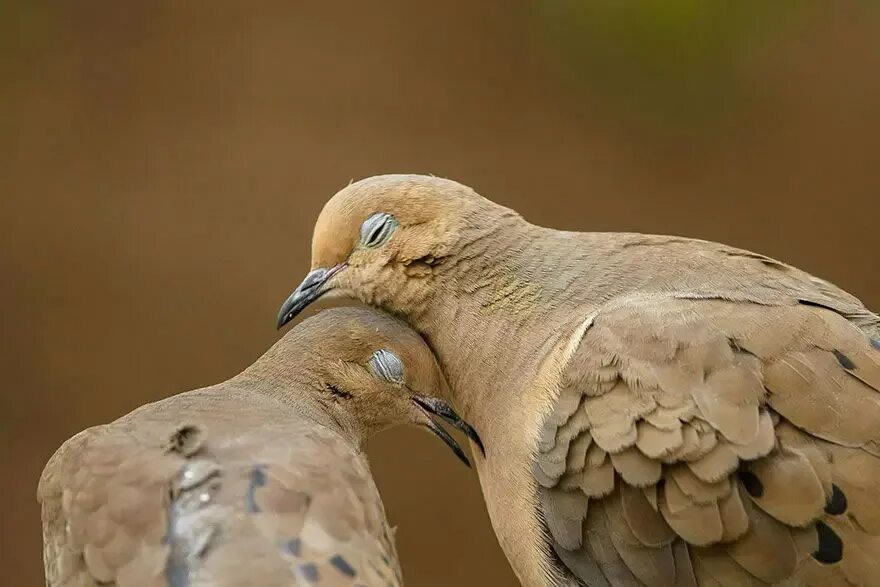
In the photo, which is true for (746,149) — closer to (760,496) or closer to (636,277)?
(636,277)

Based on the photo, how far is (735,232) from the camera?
3.50m

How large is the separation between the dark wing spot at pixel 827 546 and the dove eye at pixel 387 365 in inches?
28.0

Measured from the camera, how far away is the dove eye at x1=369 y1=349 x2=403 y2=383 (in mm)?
1880

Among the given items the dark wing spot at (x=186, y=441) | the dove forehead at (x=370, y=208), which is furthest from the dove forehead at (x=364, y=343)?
the dark wing spot at (x=186, y=441)

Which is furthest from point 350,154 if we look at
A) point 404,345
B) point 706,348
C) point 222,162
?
point 706,348

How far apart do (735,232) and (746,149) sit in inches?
10.0

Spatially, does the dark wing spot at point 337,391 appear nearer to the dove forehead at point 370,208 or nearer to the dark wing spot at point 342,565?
the dove forehead at point 370,208

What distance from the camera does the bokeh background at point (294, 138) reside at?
10.8 ft

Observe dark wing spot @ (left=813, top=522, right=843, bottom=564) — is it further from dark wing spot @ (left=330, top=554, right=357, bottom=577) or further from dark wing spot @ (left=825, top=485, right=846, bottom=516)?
dark wing spot @ (left=330, top=554, right=357, bottom=577)

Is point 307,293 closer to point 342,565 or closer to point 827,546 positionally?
point 342,565

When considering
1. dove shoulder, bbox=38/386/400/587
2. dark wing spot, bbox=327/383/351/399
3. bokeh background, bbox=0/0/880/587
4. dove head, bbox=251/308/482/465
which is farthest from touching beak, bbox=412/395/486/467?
bokeh background, bbox=0/0/880/587

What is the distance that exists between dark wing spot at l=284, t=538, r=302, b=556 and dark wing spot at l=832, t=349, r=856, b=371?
76 centimetres

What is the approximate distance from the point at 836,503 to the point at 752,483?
4.2 inches

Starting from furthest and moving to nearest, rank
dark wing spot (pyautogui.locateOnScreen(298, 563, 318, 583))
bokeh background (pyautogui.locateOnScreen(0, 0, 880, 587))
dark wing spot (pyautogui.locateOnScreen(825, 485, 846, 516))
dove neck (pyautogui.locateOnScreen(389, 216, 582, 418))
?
bokeh background (pyautogui.locateOnScreen(0, 0, 880, 587))
dove neck (pyautogui.locateOnScreen(389, 216, 582, 418))
dark wing spot (pyautogui.locateOnScreen(825, 485, 846, 516))
dark wing spot (pyautogui.locateOnScreen(298, 563, 318, 583))
